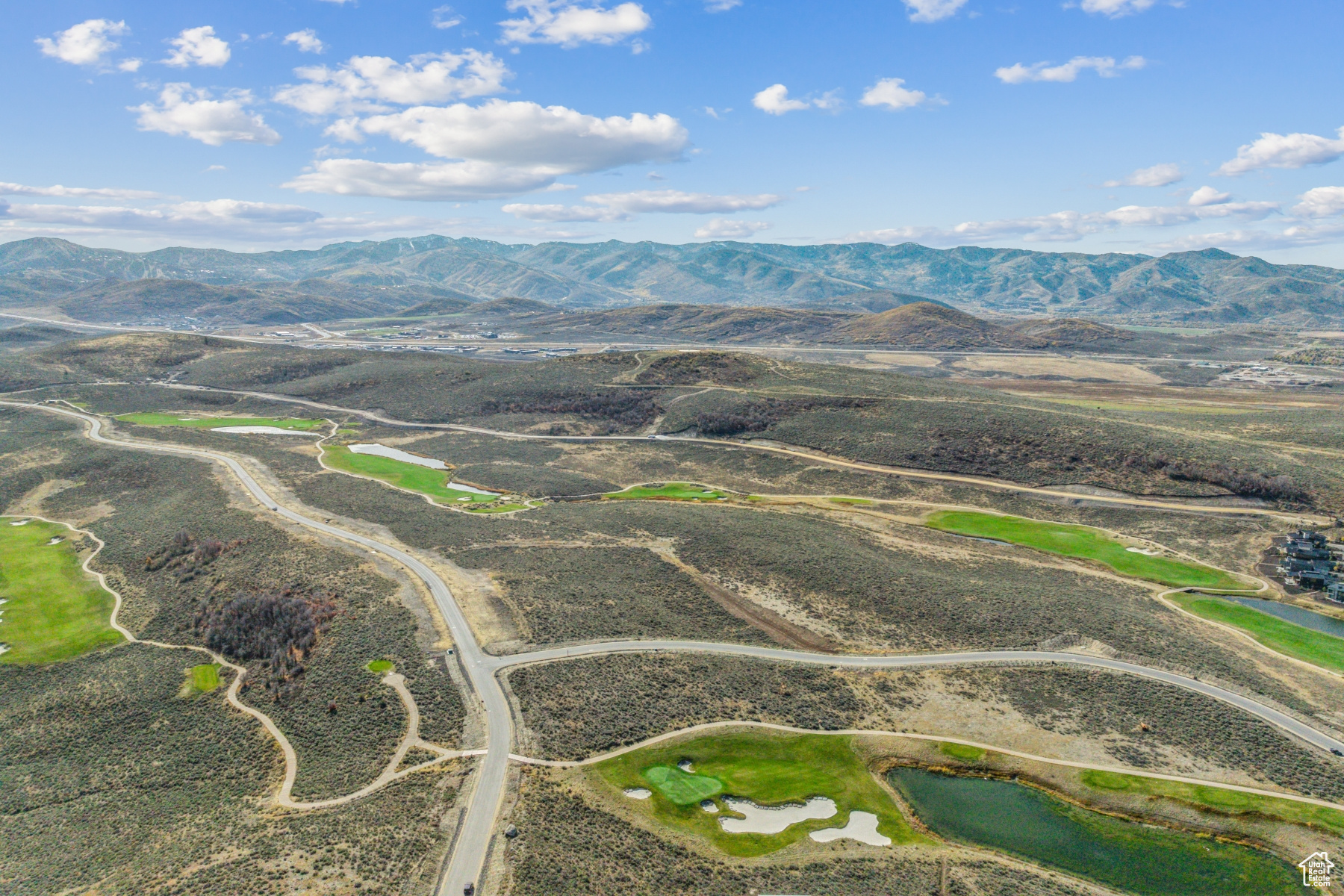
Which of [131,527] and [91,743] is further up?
[131,527]

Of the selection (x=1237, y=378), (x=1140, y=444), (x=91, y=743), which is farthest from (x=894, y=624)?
(x=1237, y=378)

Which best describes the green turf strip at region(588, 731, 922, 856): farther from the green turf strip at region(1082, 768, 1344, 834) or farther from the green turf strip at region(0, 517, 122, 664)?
the green turf strip at region(0, 517, 122, 664)

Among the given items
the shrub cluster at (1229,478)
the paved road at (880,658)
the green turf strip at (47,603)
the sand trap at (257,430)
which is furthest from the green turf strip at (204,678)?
the shrub cluster at (1229,478)

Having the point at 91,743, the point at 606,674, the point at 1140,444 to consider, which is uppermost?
the point at 1140,444

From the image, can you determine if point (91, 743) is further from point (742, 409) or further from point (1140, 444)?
point (1140, 444)

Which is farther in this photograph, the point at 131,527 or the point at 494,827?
the point at 131,527

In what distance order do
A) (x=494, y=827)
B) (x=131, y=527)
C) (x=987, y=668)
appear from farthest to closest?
(x=131, y=527) → (x=987, y=668) → (x=494, y=827)

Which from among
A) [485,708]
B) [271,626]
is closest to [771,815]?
[485,708]
